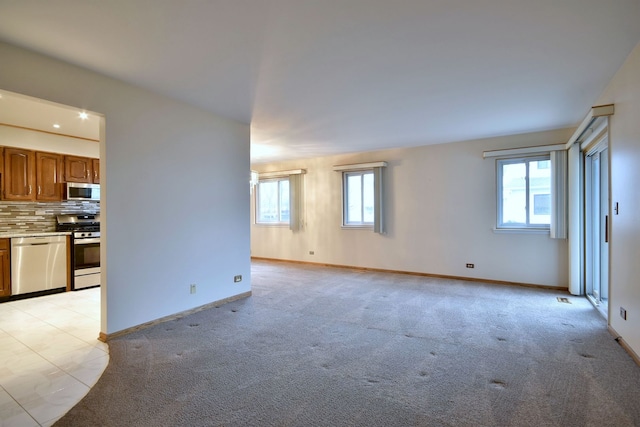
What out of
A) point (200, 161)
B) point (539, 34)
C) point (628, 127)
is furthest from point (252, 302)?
point (628, 127)

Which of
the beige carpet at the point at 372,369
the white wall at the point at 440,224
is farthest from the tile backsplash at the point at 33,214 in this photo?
the white wall at the point at 440,224

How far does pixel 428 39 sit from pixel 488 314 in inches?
125

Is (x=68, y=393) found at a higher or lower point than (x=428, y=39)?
lower

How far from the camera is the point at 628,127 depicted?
2.77 metres

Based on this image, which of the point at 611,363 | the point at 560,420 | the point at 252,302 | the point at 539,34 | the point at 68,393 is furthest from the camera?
the point at 252,302

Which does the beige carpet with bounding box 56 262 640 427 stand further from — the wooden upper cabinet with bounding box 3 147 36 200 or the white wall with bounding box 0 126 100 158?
the white wall with bounding box 0 126 100 158

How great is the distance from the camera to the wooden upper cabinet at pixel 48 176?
503cm

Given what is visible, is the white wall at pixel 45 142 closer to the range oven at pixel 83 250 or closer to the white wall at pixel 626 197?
the range oven at pixel 83 250

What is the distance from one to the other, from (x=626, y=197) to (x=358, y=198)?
4612 mm

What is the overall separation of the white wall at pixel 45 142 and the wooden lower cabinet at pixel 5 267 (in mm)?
1500

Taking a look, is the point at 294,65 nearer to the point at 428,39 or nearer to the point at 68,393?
the point at 428,39

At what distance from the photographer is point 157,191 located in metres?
3.56

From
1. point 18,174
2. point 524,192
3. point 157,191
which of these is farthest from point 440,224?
point 18,174

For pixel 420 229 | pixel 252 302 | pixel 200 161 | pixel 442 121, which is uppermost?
pixel 442 121
